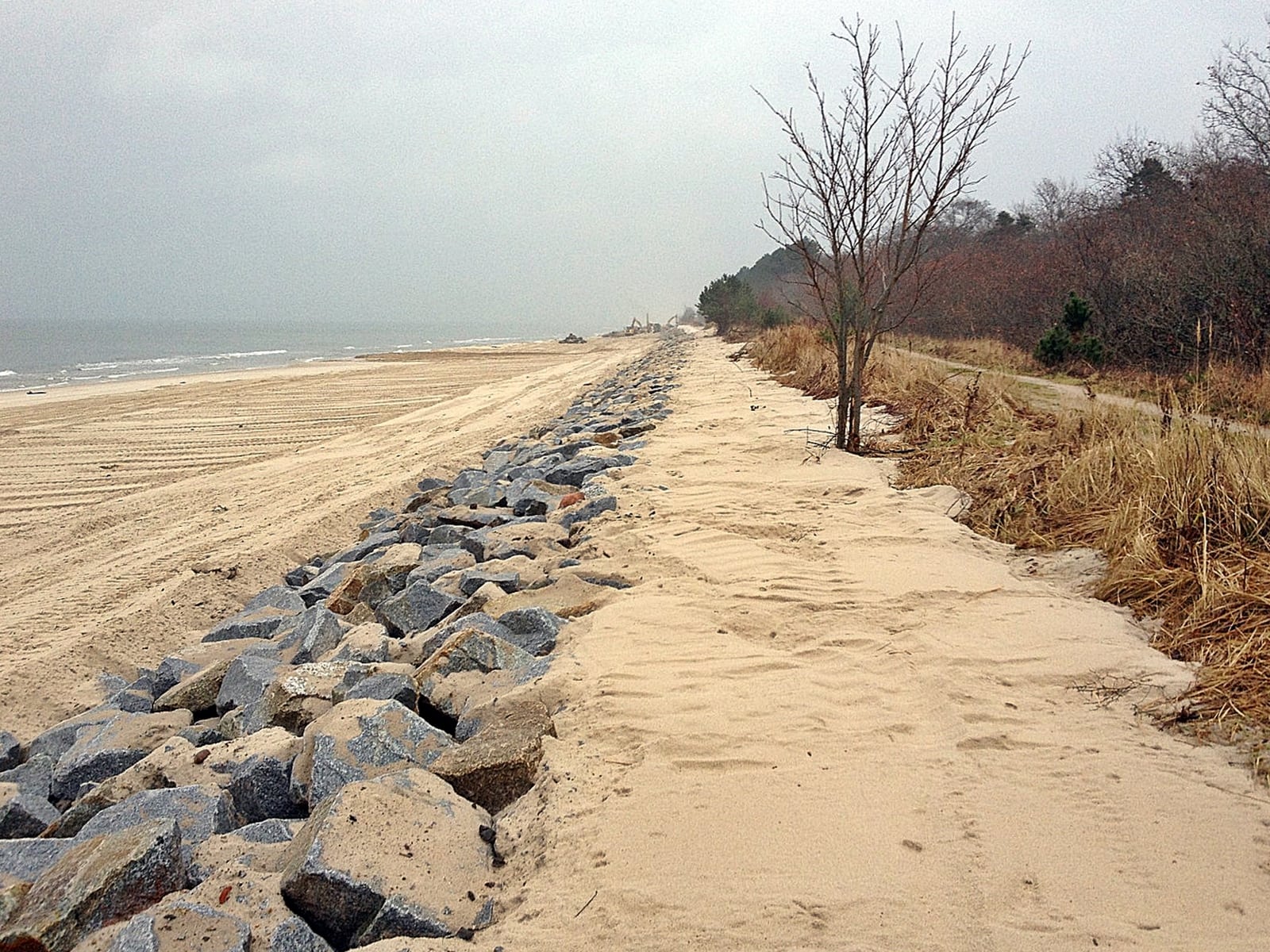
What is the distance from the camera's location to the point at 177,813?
6.43 ft

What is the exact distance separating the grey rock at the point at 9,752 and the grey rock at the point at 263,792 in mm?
1424

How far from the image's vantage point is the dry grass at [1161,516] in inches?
90.3

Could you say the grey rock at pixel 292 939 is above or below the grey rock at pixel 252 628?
above

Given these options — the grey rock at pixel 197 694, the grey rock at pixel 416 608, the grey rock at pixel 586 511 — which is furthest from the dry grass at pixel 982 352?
the grey rock at pixel 197 694

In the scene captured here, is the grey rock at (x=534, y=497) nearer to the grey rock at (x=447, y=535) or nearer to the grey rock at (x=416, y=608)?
the grey rock at (x=447, y=535)

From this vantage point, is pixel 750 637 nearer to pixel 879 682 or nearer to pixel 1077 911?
pixel 879 682

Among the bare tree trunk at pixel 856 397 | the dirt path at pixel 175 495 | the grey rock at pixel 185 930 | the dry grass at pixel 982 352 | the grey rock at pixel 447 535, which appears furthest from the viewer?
the dry grass at pixel 982 352

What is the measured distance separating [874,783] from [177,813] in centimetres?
185

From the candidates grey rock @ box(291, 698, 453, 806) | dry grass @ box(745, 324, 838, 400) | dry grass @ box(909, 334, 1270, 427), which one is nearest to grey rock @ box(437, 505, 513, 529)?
grey rock @ box(291, 698, 453, 806)

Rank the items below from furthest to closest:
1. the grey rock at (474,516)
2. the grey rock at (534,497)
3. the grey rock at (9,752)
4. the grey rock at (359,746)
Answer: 1. the grey rock at (534,497)
2. the grey rock at (474,516)
3. the grey rock at (9,752)
4. the grey rock at (359,746)

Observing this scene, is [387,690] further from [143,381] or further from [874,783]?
[143,381]

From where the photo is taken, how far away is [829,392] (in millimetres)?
9633

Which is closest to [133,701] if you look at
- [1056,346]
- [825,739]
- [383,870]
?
[383,870]

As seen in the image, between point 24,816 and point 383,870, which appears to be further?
point 24,816
